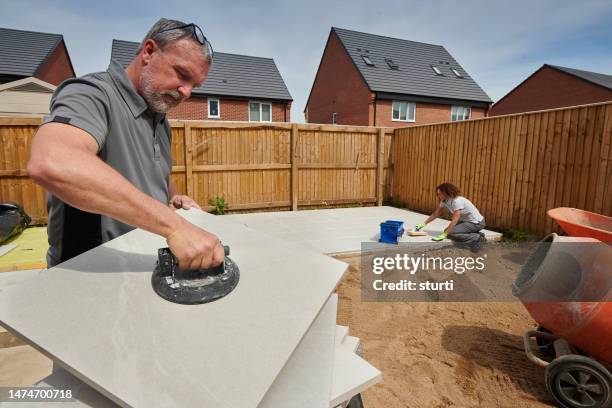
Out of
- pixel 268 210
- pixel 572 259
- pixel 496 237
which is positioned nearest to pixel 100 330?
pixel 572 259

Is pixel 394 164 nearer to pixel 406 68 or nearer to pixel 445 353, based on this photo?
pixel 445 353

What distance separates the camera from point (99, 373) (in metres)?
0.69

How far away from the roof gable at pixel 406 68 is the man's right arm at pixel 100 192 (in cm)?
1897

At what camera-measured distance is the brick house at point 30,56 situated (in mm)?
15016

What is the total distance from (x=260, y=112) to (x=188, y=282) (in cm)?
1933

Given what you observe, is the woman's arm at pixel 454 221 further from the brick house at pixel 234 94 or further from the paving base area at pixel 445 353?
the brick house at pixel 234 94

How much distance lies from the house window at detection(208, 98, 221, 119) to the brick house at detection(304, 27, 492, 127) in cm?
786

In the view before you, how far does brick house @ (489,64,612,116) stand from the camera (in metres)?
20.1

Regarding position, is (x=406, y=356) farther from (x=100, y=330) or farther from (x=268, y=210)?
(x=268, y=210)

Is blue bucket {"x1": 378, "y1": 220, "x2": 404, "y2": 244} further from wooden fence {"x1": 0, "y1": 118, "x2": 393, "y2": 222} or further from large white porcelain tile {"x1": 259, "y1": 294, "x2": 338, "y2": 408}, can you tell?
large white porcelain tile {"x1": 259, "y1": 294, "x2": 338, "y2": 408}

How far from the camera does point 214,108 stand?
60.2 ft

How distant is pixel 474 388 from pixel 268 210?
23.0 feet

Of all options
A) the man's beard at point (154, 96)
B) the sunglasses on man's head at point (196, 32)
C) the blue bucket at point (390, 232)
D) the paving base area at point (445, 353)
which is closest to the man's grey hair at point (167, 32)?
the sunglasses on man's head at point (196, 32)

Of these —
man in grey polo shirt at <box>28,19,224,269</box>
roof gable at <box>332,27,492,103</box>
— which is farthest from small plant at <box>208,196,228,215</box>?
roof gable at <box>332,27,492,103</box>
